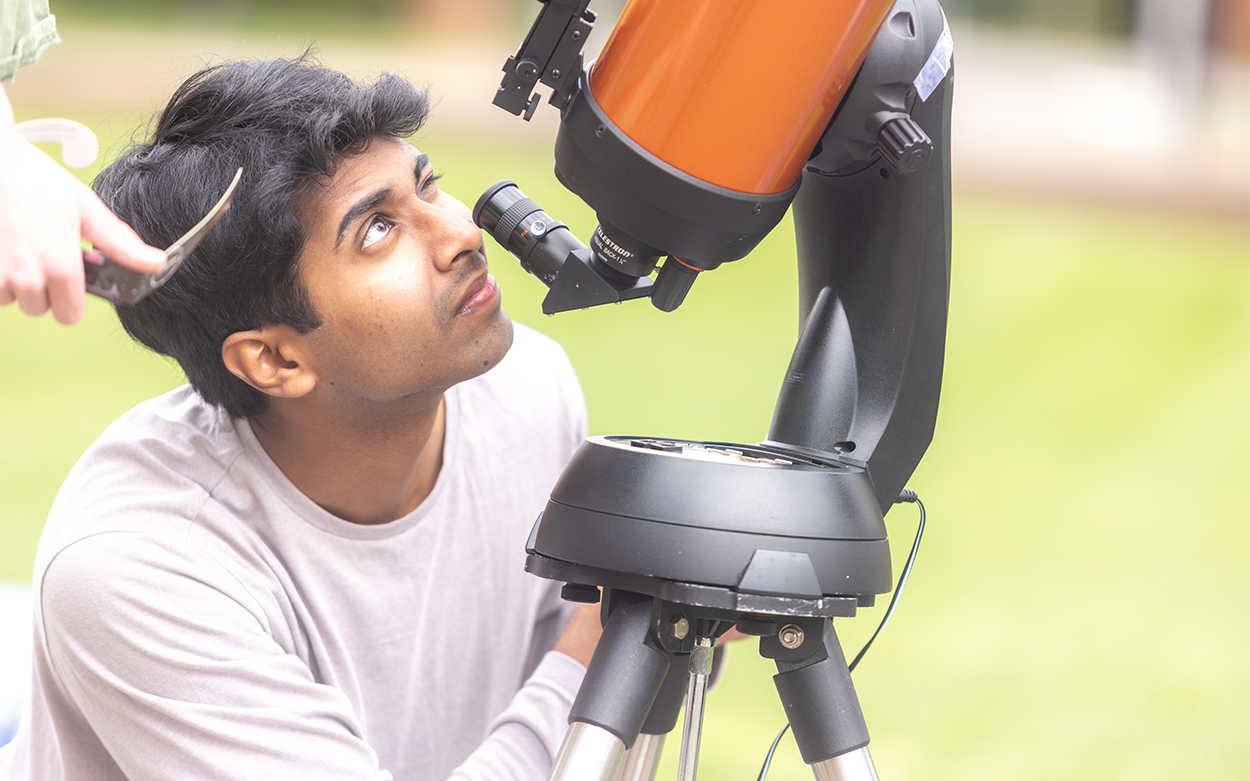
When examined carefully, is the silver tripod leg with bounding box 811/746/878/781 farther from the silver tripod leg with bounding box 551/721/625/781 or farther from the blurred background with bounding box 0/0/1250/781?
the blurred background with bounding box 0/0/1250/781

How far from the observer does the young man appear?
1.13 meters

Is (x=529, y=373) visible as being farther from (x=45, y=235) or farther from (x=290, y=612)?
(x=45, y=235)

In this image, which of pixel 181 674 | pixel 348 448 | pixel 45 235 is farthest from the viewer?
pixel 348 448

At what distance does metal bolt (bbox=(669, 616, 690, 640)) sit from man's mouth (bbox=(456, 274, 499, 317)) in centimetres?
48

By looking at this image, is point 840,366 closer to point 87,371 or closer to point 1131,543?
point 1131,543

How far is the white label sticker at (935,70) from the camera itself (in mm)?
980

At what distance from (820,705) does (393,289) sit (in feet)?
2.05

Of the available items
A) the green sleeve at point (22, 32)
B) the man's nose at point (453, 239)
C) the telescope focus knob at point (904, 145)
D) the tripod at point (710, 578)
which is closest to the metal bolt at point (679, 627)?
the tripod at point (710, 578)

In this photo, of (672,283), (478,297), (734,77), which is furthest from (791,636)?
(478,297)

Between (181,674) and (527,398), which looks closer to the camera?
(181,674)

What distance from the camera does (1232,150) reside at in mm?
9430

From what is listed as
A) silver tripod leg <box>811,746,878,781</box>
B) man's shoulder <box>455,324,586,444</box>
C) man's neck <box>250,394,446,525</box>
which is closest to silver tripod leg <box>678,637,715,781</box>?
silver tripod leg <box>811,746,878,781</box>

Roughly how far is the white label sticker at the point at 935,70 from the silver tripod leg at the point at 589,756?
576mm

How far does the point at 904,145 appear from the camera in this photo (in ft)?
3.02
